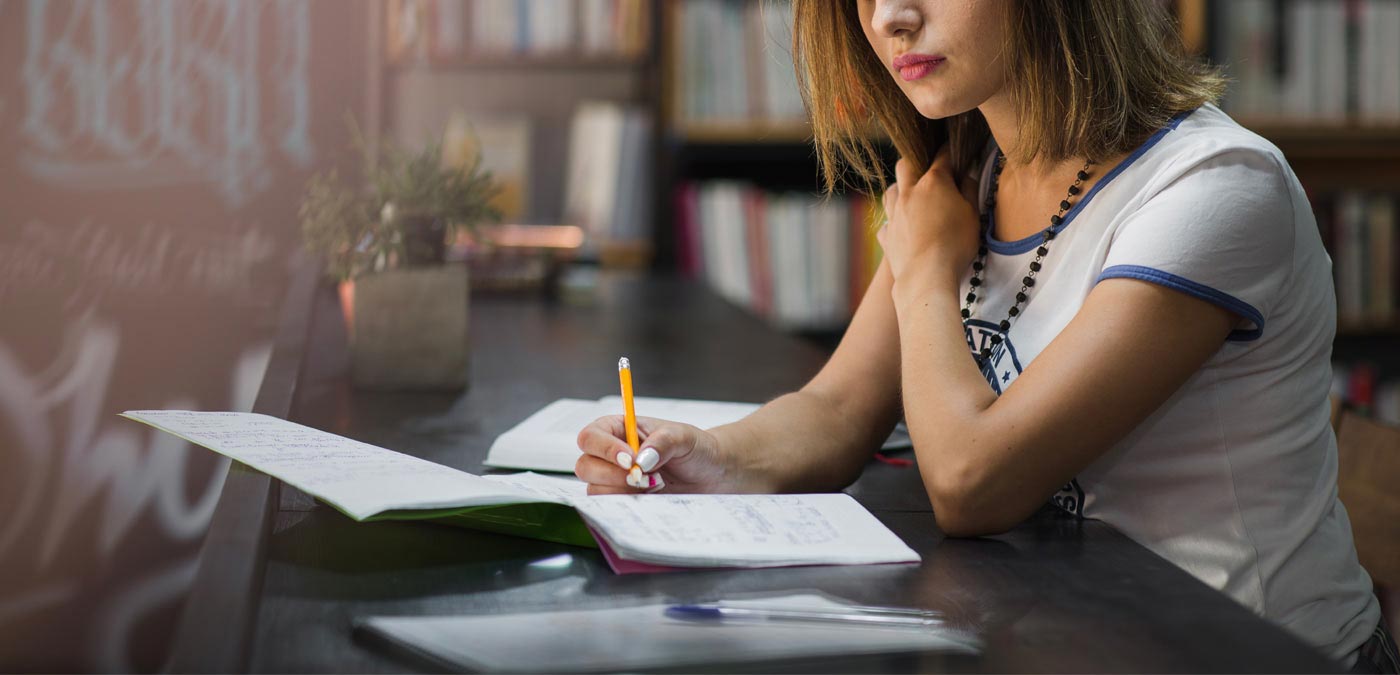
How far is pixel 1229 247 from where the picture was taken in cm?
85

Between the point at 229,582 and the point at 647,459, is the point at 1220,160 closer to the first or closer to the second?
the point at 647,459

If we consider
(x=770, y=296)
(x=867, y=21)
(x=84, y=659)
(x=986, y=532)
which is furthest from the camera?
(x=770, y=296)

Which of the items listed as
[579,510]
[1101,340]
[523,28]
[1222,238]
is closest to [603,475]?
[579,510]

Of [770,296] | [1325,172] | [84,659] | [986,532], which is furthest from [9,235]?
[1325,172]

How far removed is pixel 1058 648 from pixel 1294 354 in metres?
0.42

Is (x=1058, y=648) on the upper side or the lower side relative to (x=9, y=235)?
lower

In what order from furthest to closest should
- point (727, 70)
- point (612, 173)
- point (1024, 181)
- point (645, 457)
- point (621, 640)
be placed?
point (612, 173) < point (727, 70) < point (1024, 181) < point (645, 457) < point (621, 640)

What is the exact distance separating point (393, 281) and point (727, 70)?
5.27 feet

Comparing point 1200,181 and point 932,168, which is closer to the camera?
point 1200,181

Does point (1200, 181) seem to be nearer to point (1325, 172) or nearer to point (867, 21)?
point (867, 21)

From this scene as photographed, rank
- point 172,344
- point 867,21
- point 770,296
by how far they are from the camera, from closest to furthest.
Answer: point 867,21 → point 172,344 → point 770,296

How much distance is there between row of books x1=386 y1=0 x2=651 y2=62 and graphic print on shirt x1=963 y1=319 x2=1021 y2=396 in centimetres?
198

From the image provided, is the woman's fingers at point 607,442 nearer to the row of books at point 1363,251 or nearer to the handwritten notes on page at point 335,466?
the handwritten notes on page at point 335,466

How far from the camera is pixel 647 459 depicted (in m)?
0.86
